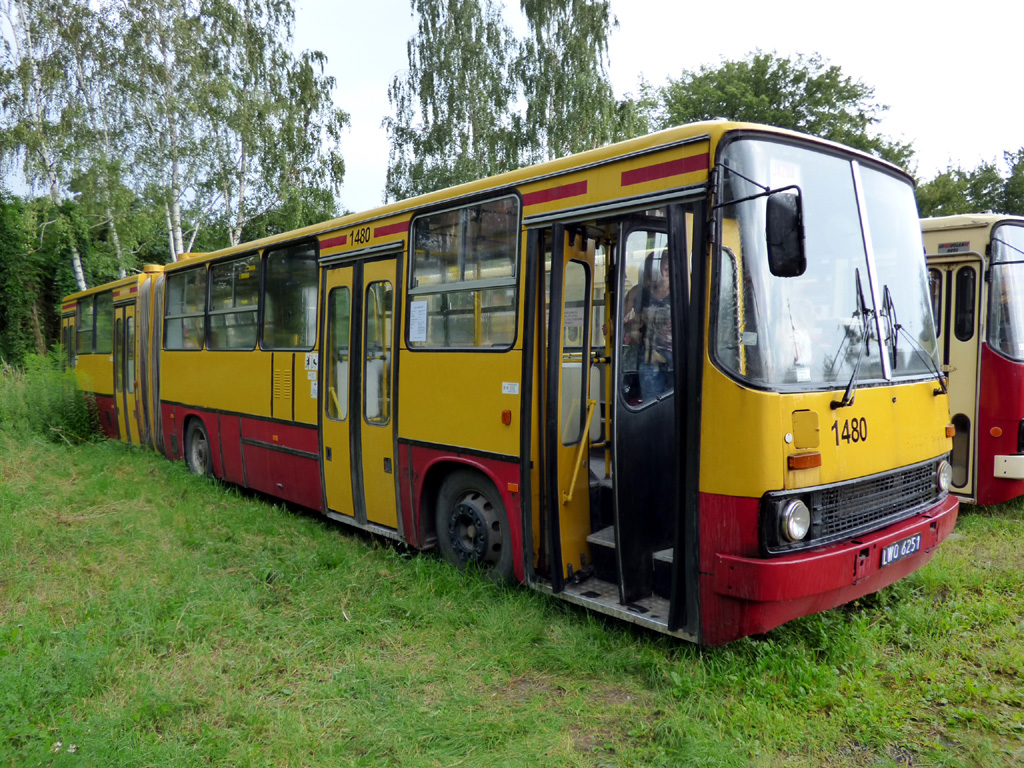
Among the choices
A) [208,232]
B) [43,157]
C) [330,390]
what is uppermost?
[43,157]

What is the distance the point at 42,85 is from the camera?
1964cm

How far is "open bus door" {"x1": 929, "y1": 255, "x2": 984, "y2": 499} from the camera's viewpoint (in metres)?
7.31

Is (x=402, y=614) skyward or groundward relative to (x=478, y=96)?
groundward

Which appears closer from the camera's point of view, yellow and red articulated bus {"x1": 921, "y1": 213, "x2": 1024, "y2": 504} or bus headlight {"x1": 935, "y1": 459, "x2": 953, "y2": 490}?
bus headlight {"x1": 935, "y1": 459, "x2": 953, "y2": 490}

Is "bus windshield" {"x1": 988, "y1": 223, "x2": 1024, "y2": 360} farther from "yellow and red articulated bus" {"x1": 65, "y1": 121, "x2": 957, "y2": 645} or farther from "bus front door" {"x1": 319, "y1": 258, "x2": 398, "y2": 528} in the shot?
"bus front door" {"x1": 319, "y1": 258, "x2": 398, "y2": 528}

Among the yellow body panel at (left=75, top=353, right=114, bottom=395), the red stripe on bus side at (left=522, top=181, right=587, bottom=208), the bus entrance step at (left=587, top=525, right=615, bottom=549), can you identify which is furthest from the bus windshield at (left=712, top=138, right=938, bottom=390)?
the yellow body panel at (left=75, top=353, right=114, bottom=395)

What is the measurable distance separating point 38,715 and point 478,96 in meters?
23.2

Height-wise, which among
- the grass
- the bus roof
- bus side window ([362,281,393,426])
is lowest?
the grass

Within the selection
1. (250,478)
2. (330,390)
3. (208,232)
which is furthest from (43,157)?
(330,390)

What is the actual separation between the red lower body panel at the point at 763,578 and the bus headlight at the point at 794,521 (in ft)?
0.33

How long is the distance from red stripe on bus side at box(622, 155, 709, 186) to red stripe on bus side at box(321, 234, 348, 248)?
3309mm

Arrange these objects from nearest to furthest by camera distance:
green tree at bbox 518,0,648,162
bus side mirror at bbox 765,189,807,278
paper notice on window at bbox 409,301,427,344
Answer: bus side mirror at bbox 765,189,807,278
paper notice on window at bbox 409,301,427,344
green tree at bbox 518,0,648,162

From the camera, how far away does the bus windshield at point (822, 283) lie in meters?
3.76

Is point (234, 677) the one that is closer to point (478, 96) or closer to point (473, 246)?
point (473, 246)
